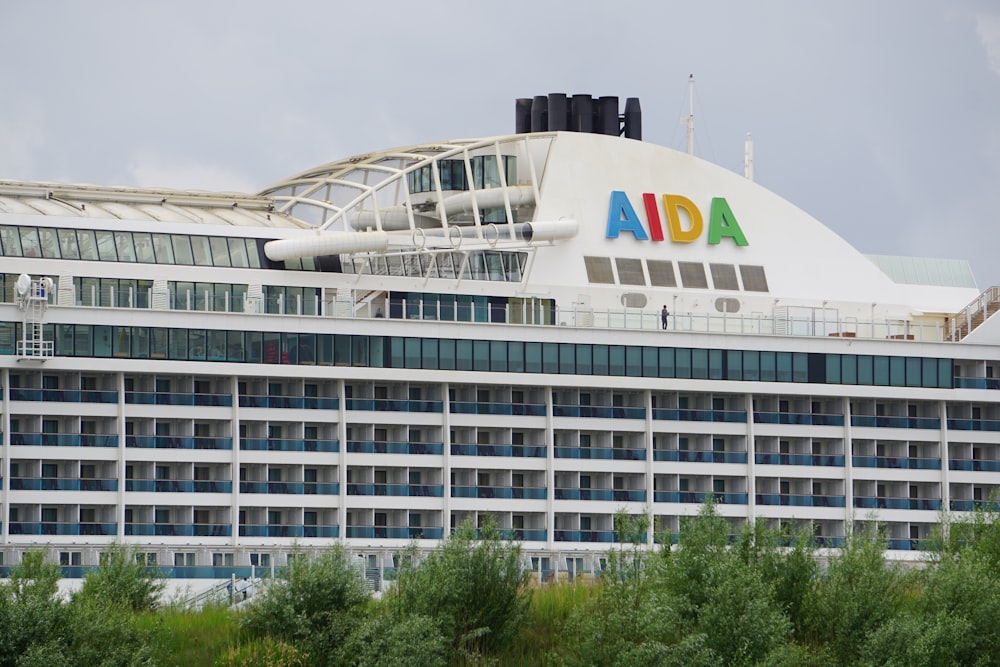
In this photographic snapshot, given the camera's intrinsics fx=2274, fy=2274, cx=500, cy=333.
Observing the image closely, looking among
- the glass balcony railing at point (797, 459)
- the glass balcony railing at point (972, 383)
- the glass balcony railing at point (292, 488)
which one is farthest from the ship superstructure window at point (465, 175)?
the glass balcony railing at point (972, 383)

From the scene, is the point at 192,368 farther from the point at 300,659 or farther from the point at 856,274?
the point at 856,274

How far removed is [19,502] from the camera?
286 ft

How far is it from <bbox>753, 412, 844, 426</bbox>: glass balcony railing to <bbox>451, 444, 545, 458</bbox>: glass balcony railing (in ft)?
32.7

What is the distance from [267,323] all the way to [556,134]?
16582 mm

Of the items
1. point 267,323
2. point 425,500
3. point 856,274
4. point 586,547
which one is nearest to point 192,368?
point 267,323

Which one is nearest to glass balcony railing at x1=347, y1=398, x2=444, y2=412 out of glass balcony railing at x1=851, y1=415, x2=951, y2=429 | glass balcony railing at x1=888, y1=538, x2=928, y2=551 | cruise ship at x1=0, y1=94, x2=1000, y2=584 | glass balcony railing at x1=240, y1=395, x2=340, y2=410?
cruise ship at x1=0, y1=94, x2=1000, y2=584

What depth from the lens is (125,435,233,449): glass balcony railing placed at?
293 feet

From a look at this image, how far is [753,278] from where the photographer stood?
101 meters

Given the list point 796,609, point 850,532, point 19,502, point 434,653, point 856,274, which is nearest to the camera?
point 434,653

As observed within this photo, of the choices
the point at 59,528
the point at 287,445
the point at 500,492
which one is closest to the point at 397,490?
the point at 500,492

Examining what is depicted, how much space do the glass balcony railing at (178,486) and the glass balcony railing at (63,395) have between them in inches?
133

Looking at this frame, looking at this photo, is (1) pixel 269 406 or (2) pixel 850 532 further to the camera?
(1) pixel 269 406

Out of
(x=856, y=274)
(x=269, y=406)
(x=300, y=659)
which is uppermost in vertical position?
(x=856, y=274)

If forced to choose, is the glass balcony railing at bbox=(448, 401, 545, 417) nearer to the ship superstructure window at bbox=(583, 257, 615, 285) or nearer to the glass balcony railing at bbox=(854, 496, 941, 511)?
the ship superstructure window at bbox=(583, 257, 615, 285)
